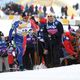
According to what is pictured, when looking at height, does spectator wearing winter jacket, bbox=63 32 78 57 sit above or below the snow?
below

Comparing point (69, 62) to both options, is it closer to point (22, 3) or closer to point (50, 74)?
point (22, 3)

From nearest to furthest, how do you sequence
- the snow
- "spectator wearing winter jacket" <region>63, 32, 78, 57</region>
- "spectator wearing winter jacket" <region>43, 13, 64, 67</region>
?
the snow
"spectator wearing winter jacket" <region>43, 13, 64, 67</region>
"spectator wearing winter jacket" <region>63, 32, 78, 57</region>

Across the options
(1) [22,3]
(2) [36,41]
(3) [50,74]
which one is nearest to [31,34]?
(2) [36,41]

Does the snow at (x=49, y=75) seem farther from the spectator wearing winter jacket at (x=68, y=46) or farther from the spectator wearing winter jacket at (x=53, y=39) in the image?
the spectator wearing winter jacket at (x=68, y=46)

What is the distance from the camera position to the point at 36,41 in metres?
9.03

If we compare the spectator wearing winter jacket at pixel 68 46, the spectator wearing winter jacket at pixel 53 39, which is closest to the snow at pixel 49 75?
the spectator wearing winter jacket at pixel 53 39

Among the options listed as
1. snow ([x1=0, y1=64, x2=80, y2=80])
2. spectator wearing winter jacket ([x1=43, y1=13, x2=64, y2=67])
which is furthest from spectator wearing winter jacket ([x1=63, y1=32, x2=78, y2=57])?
snow ([x1=0, y1=64, x2=80, y2=80])

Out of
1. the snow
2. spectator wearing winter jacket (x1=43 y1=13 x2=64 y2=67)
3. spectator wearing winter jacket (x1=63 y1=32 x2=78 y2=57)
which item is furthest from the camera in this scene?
spectator wearing winter jacket (x1=63 y1=32 x2=78 y2=57)

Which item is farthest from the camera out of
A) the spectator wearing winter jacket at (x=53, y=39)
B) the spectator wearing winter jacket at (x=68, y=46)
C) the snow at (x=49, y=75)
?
the spectator wearing winter jacket at (x=68, y=46)

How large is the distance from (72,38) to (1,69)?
84.8 inches

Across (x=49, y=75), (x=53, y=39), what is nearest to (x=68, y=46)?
(x=53, y=39)

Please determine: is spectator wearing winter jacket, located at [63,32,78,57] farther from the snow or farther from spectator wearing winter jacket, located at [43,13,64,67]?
the snow

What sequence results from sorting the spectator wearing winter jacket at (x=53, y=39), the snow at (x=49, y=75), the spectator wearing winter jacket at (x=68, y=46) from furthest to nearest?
the spectator wearing winter jacket at (x=68, y=46) < the spectator wearing winter jacket at (x=53, y=39) < the snow at (x=49, y=75)

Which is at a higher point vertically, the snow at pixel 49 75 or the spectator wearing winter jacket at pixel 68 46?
the snow at pixel 49 75
